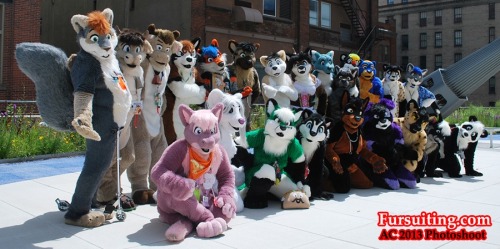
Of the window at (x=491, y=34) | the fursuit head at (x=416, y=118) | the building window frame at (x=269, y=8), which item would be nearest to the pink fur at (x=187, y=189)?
the fursuit head at (x=416, y=118)

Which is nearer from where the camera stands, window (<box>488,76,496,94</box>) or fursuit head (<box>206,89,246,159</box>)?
fursuit head (<box>206,89,246,159</box>)

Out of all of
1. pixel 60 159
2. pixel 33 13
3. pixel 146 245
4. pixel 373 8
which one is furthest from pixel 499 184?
pixel 373 8

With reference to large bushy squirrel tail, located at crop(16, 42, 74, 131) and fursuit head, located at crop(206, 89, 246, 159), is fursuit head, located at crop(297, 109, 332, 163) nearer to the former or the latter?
fursuit head, located at crop(206, 89, 246, 159)

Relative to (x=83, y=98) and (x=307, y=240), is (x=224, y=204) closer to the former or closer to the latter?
(x=307, y=240)

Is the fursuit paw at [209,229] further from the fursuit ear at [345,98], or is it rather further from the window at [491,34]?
the window at [491,34]

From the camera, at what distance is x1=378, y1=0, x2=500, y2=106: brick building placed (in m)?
48.9

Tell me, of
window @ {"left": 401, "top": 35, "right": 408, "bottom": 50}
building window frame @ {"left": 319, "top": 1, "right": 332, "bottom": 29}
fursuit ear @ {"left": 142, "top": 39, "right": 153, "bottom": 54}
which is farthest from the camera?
window @ {"left": 401, "top": 35, "right": 408, "bottom": 50}

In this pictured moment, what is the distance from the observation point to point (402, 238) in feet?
14.5

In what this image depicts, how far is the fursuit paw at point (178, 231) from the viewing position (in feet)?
14.0

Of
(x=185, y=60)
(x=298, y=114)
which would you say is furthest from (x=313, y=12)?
(x=298, y=114)

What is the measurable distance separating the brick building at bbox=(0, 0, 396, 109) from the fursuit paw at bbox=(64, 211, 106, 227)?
9.93 metres

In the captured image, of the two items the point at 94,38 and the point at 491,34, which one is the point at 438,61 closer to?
the point at 491,34

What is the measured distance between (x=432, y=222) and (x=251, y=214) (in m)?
1.92

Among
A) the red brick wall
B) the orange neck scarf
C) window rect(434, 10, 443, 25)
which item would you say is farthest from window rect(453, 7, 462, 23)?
the orange neck scarf
